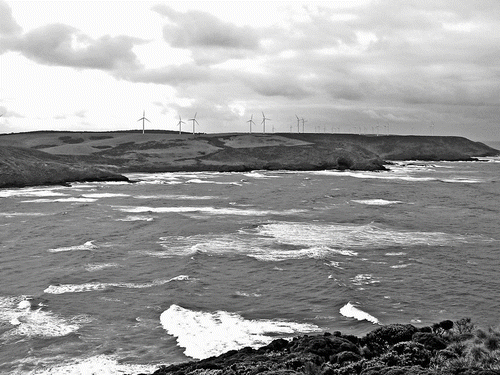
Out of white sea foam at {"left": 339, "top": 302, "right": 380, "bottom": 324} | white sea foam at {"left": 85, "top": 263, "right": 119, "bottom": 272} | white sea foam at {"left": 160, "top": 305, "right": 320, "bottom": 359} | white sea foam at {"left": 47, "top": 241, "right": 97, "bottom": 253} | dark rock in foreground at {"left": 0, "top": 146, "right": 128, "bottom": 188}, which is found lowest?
white sea foam at {"left": 160, "top": 305, "right": 320, "bottom": 359}

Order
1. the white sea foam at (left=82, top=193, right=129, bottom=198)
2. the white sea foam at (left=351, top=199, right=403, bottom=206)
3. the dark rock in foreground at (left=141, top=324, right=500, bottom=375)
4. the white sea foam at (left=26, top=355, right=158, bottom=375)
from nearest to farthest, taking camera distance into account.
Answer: the dark rock in foreground at (left=141, top=324, right=500, bottom=375) → the white sea foam at (left=26, top=355, right=158, bottom=375) → the white sea foam at (left=351, top=199, right=403, bottom=206) → the white sea foam at (left=82, top=193, right=129, bottom=198)

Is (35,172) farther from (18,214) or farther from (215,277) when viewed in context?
(215,277)

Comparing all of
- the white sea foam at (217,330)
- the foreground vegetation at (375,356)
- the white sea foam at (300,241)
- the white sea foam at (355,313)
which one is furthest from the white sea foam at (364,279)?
the foreground vegetation at (375,356)

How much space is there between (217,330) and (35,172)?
278 ft

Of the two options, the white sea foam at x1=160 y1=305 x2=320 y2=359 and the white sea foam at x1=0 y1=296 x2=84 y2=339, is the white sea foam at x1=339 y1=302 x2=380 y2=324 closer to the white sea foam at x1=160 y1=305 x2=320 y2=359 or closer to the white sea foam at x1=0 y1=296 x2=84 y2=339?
Result: the white sea foam at x1=160 y1=305 x2=320 y2=359

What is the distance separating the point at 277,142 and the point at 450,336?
17488cm

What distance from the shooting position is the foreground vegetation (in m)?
16.6

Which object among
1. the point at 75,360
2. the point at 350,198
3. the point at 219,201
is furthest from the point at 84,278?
the point at 350,198

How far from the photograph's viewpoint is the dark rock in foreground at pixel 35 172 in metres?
96.9

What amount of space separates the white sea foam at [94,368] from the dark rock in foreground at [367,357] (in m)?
1.66

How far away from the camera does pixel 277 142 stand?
194125mm

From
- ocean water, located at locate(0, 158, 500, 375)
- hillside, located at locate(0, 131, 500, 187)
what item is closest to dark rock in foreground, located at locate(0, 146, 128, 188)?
hillside, located at locate(0, 131, 500, 187)

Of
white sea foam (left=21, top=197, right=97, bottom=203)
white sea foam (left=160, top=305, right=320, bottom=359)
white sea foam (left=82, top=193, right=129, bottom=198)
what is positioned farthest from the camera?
white sea foam (left=82, top=193, right=129, bottom=198)

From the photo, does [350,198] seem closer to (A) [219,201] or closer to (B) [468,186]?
(A) [219,201]
